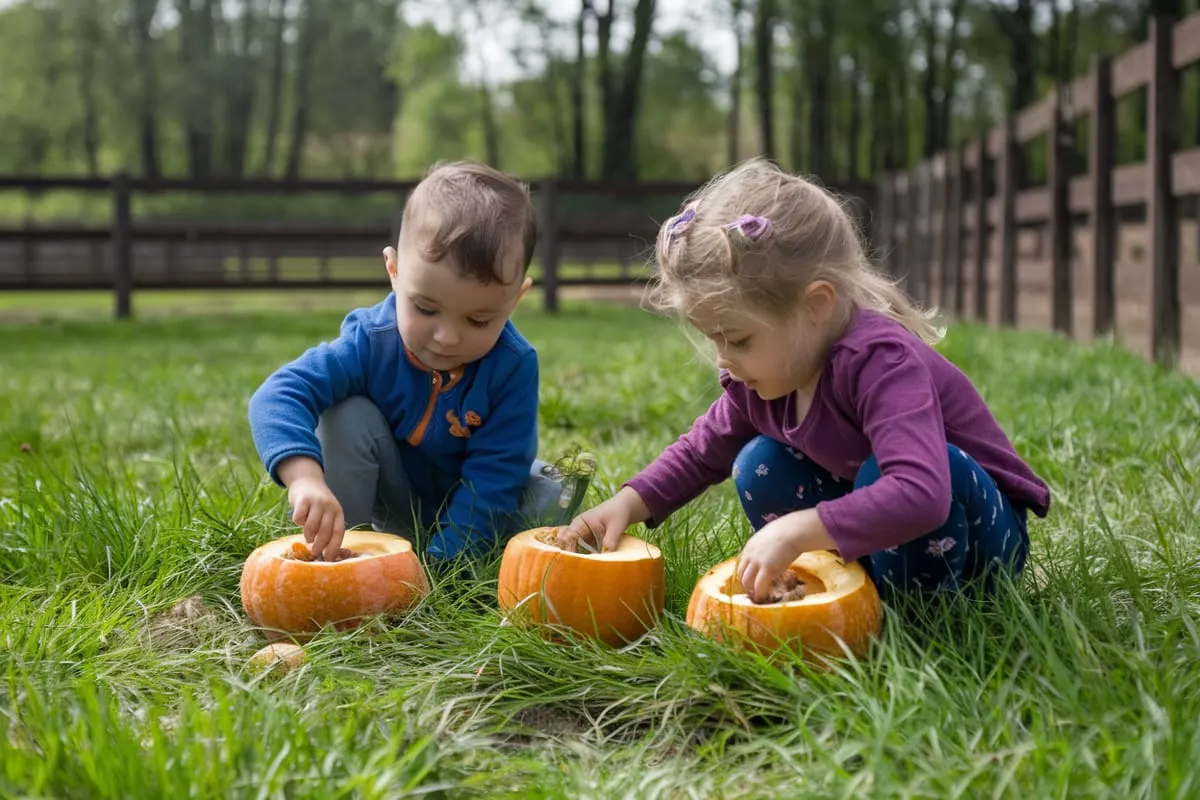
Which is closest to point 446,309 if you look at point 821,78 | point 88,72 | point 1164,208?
point 1164,208

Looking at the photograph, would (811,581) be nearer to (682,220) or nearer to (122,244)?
(682,220)

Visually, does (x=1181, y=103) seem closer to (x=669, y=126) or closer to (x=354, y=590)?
(x=354, y=590)

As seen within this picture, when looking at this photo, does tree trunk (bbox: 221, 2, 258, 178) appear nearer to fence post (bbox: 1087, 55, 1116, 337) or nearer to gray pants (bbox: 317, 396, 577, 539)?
fence post (bbox: 1087, 55, 1116, 337)

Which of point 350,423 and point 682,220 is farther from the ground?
point 682,220

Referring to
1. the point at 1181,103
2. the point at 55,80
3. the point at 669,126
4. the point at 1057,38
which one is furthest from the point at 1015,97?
the point at 55,80

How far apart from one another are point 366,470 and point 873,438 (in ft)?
3.91

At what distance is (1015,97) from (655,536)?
26296 millimetres

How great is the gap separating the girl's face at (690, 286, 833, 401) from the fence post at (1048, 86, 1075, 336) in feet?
21.0

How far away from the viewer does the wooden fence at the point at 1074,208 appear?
5930mm

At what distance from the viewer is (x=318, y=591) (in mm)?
2285

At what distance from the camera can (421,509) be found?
3.00 metres

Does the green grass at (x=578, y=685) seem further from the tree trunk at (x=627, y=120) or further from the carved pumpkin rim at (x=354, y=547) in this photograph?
the tree trunk at (x=627, y=120)

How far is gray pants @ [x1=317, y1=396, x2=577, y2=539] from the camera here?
9.04ft

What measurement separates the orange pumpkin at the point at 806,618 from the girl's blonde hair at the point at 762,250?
0.46 meters
